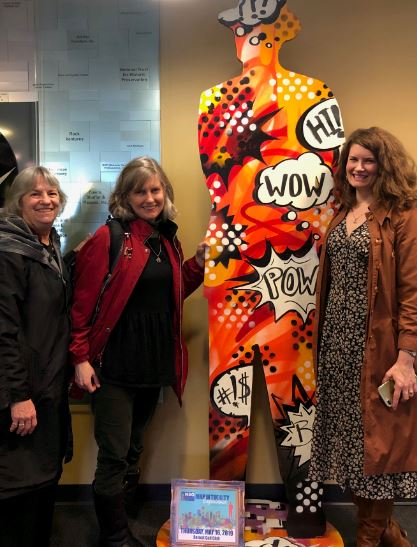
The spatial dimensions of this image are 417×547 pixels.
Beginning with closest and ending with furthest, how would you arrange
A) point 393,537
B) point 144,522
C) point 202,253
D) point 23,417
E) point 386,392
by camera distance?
point 23,417 < point 386,392 < point 393,537 < point 202,253 < point 144,522

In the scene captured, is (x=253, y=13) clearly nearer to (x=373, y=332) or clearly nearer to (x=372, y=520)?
(x=373, y=332)

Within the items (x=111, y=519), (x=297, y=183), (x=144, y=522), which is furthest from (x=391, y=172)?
(x=144, y=522)

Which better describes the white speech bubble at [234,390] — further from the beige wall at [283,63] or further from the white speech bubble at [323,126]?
the white speech bubble at [323,126]

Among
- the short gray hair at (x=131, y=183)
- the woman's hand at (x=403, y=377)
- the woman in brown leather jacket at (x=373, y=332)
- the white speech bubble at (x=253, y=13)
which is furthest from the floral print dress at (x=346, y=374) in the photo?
the white speech bubble at (x=253, y=13)

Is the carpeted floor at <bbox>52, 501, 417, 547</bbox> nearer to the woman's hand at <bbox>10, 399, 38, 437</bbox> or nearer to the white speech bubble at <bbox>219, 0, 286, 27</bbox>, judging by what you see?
the woman's hand at <bbox>10, 399, 38, 437</bbox>

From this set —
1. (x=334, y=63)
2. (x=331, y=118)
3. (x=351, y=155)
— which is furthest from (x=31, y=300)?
(x=334, y=63)

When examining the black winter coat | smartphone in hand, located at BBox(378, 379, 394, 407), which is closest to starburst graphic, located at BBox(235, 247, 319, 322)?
smartphone in hand, located at BBox(378, 379, 394, 407)

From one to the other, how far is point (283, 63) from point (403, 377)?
148 cm

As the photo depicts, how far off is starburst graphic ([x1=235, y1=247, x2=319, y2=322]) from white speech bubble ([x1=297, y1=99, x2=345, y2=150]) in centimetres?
43

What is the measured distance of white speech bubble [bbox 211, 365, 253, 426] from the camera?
6.53ft

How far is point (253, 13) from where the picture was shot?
1.93 metres

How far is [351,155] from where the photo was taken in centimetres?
174

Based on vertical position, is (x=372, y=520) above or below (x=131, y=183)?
below

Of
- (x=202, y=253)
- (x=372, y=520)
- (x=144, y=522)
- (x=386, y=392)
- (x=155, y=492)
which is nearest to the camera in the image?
(x=386, y=392)
